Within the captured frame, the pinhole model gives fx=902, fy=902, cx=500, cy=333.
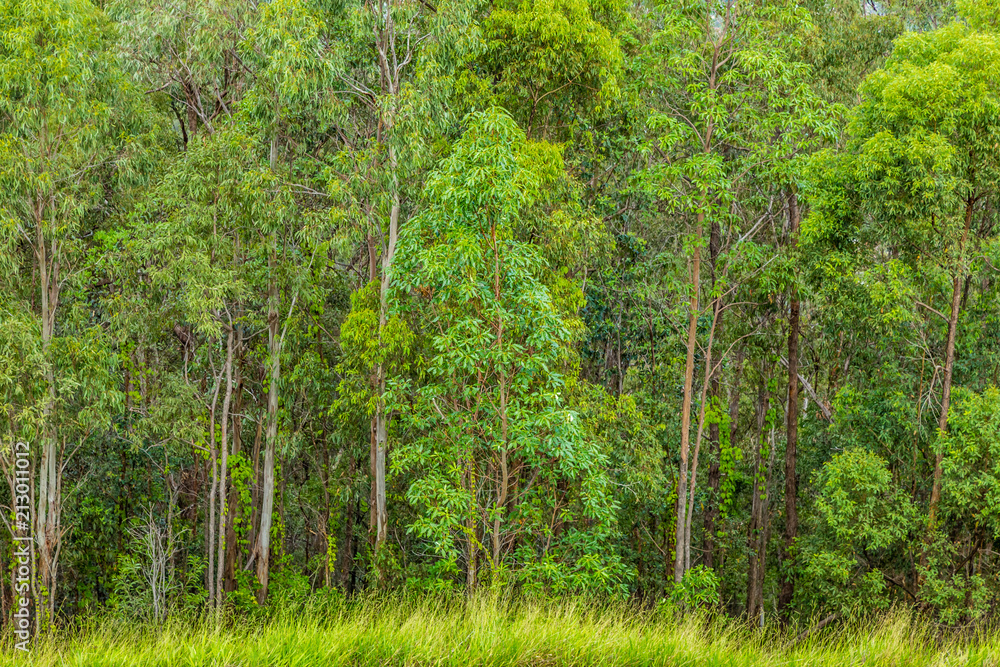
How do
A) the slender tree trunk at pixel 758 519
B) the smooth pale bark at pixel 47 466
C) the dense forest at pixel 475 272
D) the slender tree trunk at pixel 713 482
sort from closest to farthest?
the dense forest at pixel 475 272, the smooth pale bark at pixel 47 466, the slender tree trunk at pixel 758 519, the slender tree trunk at pixel 713 482

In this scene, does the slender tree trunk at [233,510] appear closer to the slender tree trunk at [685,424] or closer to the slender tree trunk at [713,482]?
the slender tree trunk at [685,424]

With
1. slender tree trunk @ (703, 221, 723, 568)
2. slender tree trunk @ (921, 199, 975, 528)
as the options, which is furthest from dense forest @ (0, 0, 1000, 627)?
slender tree trunk @ (703, 221, 723, 568)

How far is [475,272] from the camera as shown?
1132cm

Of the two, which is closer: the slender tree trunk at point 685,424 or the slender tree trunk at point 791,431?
the slender tree trunk at point 685,424

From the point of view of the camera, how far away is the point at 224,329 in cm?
1619

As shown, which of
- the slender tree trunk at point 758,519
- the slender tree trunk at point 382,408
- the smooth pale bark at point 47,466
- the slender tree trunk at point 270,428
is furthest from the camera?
the slender tree trunk at point 758,519

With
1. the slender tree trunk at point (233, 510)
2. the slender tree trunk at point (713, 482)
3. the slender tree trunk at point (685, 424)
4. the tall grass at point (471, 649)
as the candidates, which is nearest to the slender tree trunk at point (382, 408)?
the slender tree trunk at point (233, 510)

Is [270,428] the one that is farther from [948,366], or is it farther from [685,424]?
[948,366]

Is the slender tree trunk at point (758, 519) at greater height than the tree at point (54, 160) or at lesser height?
lesser

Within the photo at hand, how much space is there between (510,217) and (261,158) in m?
5.18

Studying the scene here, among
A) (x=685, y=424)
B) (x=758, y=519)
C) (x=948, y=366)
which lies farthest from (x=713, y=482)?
(x=948, y=366)

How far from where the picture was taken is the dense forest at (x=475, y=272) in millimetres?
11570

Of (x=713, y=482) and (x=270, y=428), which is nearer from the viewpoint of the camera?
(x=270, y=428)

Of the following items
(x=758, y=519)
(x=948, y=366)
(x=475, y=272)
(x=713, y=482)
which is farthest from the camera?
(x=758, y=519)
